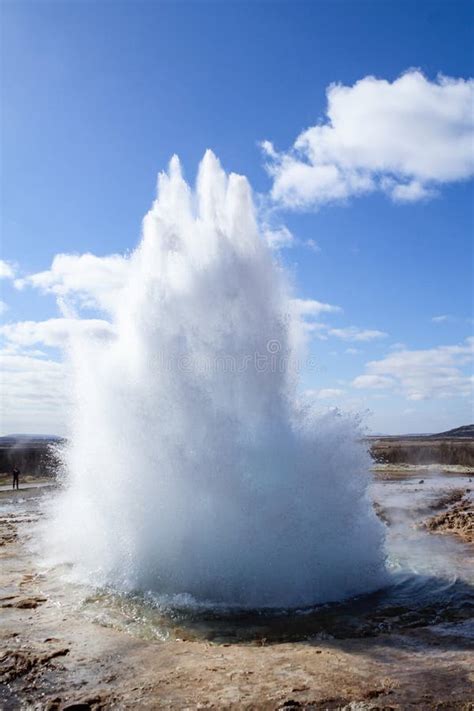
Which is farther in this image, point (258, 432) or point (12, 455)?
point (12, 455)

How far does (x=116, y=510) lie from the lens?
1134 centimetres

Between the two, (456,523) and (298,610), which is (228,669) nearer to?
(298,610)

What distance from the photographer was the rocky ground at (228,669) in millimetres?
5715

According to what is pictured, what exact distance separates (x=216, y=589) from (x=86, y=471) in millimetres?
4425

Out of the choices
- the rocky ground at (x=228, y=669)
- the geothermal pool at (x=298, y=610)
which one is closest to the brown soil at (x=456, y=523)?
the geothermal pool at (x=298, y=610)

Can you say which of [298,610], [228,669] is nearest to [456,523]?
[298,610]

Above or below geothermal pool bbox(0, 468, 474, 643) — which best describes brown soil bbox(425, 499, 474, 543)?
below

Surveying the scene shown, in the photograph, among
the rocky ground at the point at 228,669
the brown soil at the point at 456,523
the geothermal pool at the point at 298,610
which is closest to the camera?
the rocky ground at the point at 228,669

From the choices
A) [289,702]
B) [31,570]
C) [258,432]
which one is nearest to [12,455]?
[31,570]

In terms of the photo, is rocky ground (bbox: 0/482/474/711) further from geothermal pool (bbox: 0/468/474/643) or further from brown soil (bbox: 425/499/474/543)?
brown soil (bbox: 425/499/474/543)

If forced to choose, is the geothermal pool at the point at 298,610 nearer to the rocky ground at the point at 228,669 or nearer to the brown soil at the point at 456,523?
the rocky ground at the point at 228,669

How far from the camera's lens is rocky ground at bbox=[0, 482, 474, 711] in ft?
18.7

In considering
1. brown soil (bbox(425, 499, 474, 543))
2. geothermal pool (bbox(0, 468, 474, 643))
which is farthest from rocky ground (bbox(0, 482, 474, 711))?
brown soil (bbox(425, 499, 474, 543))

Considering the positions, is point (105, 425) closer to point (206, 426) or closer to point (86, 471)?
point (86, 471)
